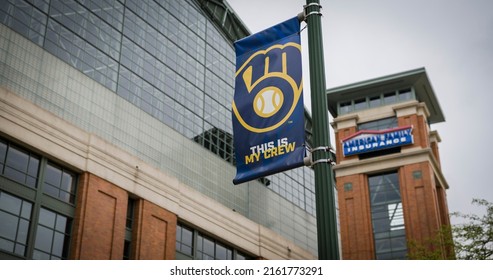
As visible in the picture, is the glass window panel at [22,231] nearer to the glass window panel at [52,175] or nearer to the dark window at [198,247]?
the glass window panel at [52,175]

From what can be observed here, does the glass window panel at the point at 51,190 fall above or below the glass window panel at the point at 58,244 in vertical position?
above

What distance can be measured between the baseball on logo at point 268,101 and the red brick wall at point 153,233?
88.2 ft

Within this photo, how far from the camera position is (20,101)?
1250 inches

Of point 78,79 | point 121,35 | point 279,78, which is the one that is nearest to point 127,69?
point 121,35

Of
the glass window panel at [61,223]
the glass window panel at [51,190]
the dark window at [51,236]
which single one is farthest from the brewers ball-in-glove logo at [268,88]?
the glass window panel at [61,223]

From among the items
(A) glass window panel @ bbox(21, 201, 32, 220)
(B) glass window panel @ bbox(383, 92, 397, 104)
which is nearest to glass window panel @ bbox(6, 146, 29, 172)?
(A) glass window panel @ bbox(21, 201, 32, 220)

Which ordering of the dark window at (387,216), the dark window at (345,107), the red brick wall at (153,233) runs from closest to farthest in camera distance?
1. the red brick wall at (153,233)
2. the dark window at (387,216)
3. the dark window at (345,107)

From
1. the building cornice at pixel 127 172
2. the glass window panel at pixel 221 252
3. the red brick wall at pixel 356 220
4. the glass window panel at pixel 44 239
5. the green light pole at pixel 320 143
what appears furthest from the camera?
the red brick wall at pixel 356 220

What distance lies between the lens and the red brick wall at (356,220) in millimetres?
68375

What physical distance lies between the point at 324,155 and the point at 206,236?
34.0m

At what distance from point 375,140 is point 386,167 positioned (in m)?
3.40

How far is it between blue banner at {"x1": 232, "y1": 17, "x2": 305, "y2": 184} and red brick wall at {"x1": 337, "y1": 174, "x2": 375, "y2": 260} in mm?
57850
